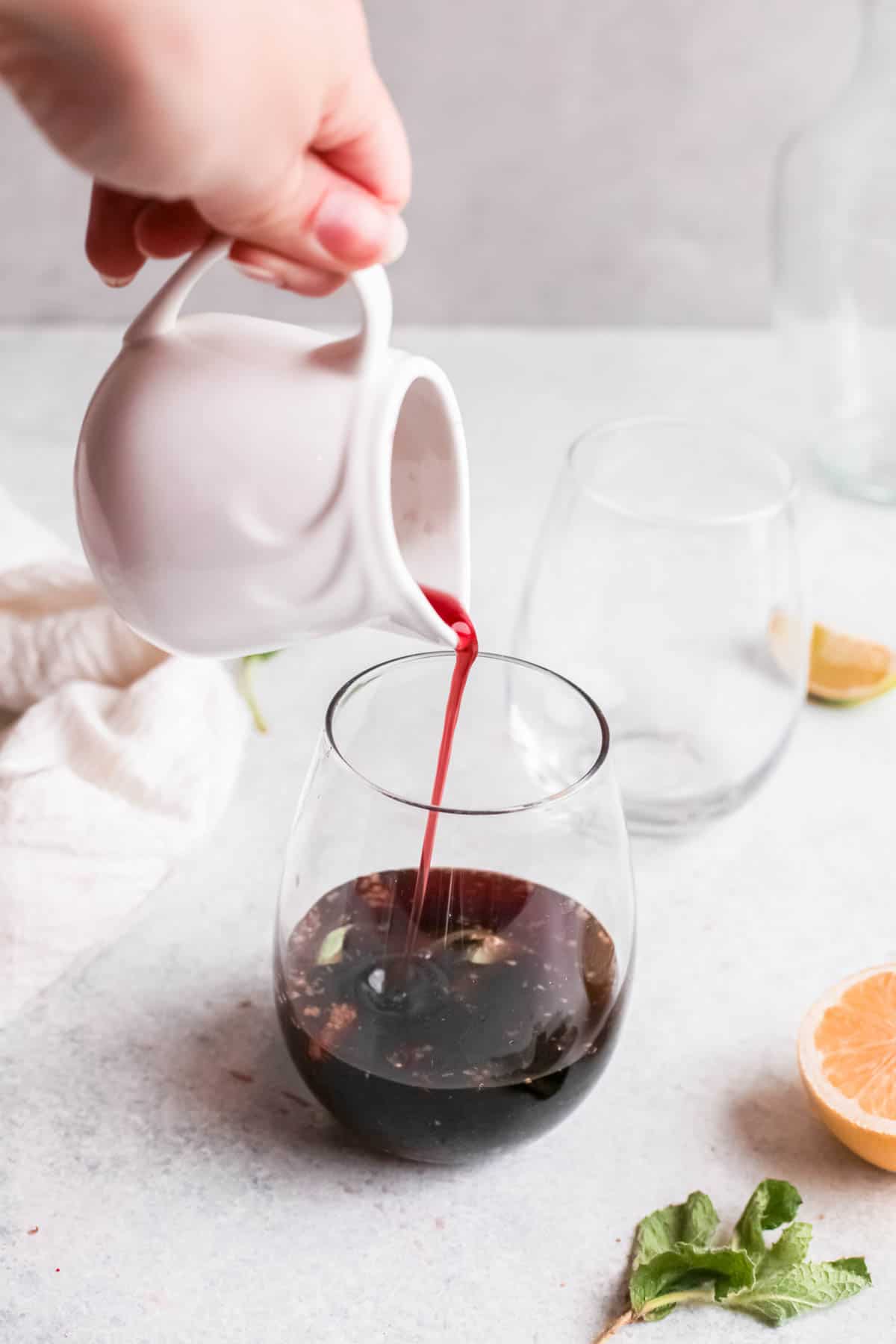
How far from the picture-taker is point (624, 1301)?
75 centimetres

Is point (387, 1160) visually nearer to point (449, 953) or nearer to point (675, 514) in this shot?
point (449, 953)

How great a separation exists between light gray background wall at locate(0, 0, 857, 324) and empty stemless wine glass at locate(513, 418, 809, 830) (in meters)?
0.90

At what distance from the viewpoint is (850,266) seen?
60.2 inches

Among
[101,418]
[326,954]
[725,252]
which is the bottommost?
[725,252]

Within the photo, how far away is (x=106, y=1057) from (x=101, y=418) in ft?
1.39

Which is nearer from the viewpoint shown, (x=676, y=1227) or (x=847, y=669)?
(x=676, y=1227)

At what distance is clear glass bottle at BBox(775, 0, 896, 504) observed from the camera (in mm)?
1484

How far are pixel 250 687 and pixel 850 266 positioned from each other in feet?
2.58

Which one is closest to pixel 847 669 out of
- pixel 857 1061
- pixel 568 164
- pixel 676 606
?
pixel 676 606

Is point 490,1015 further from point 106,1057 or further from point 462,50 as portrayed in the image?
point 462,50

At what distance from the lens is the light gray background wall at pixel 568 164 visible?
5.80 ft

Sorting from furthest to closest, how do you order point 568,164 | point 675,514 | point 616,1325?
point 568,164, point 675,514, point 616,1325

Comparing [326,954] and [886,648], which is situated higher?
[326,954]

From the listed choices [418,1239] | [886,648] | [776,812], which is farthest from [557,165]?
[418,1239]
